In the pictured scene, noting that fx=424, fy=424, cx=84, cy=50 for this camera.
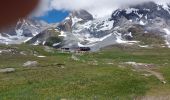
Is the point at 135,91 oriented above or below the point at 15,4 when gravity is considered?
below

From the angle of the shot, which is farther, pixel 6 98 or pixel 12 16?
pixel 6 98

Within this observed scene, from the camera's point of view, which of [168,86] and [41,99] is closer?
[41,99]

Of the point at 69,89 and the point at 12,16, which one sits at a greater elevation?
the point at 12,16

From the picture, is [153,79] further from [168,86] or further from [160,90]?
[160,90]

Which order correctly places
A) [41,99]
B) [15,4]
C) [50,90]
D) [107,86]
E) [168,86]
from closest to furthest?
1. [15,4]
2. [41,99]
3. [50,90]
4. [107,86]
5. [168,86]

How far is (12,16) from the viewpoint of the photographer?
3.36 meters

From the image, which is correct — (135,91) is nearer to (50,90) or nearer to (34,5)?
(50,90)

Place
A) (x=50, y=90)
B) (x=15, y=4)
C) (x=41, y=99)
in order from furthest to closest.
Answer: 1. (x=50, y=90)
2. (x=41, y=99)
3. (x=15, y=4)

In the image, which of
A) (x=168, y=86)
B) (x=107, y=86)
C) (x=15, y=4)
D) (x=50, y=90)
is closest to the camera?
(x=15, y=4)

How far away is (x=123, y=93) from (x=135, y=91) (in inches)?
79.5

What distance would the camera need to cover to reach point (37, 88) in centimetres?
4347

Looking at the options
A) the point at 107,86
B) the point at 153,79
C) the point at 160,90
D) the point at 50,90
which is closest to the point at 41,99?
the point at 50,90

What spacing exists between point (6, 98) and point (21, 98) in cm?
152

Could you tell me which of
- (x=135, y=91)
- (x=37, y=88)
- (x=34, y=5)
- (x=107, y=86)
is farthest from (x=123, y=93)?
(x=34, y=5)
